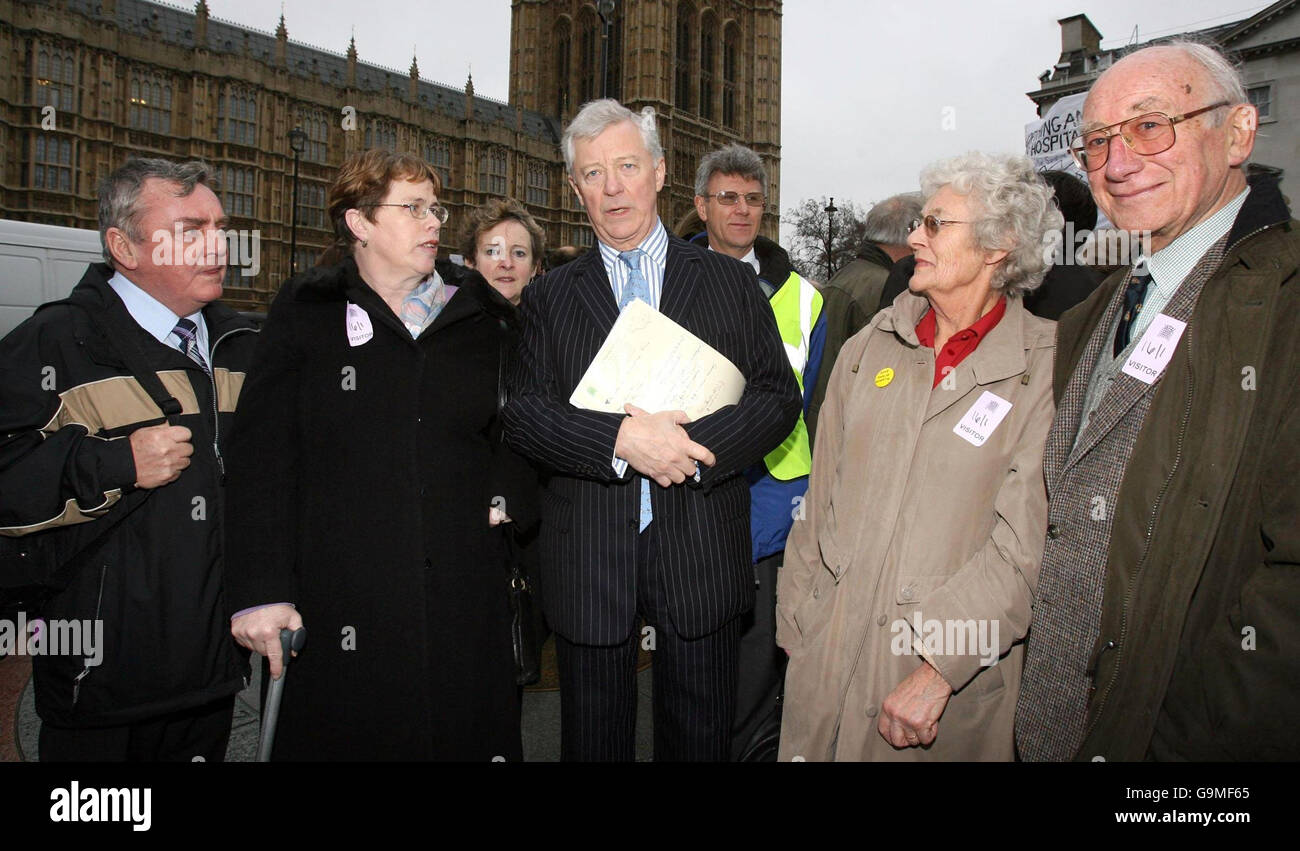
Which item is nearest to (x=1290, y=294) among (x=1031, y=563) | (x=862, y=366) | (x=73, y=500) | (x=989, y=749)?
(x=1031, y=563)

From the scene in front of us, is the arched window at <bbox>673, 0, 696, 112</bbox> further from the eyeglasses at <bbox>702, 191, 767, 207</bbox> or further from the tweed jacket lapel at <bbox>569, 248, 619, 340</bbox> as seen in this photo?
the tweed jacket lapel at <bbox>569, 248, 619, 340</bbox>

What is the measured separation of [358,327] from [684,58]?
67501 millimetres

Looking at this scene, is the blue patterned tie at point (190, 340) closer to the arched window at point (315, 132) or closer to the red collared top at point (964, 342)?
the red collared top at point (964, 342)

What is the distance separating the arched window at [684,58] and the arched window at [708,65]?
4.25 ft

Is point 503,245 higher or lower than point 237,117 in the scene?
lower

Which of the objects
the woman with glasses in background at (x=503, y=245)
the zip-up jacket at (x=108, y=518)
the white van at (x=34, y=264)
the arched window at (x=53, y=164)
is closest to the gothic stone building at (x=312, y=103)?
the arched window at (x=53, y=164)

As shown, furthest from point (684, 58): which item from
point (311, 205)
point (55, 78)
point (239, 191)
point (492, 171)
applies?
point (55, 78)

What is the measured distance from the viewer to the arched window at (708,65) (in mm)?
64000

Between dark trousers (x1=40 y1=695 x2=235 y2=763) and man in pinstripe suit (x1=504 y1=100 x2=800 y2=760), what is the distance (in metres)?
1.14

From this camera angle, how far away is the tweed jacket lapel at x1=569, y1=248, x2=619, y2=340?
91.0 inches

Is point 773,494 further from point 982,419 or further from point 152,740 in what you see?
point 152,740

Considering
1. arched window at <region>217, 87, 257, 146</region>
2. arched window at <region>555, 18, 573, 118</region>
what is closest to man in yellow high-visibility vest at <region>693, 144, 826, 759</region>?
arched window at <region>217, 87, 257, 146</region>

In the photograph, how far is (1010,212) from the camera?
2.09 metres
